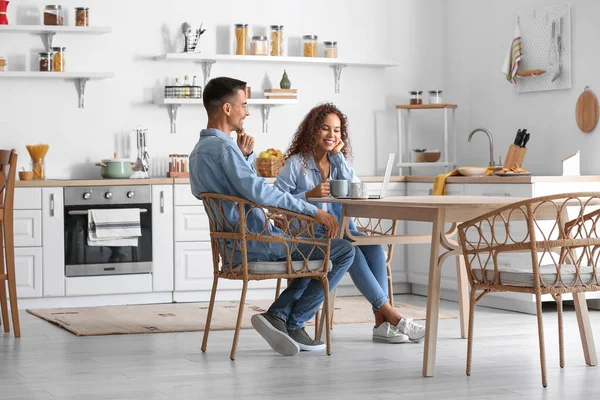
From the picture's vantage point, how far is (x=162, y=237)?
20.4 feet

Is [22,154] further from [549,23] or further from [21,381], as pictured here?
[549,23]

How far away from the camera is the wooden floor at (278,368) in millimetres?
3447

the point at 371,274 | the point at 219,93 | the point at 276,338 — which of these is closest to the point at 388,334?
the point at 371,274

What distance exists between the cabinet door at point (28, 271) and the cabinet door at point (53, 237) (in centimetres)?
4

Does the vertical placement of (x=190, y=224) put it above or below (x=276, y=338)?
above

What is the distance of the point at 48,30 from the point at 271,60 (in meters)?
1.46

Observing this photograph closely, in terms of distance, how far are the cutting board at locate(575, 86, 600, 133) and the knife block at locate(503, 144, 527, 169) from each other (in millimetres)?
373

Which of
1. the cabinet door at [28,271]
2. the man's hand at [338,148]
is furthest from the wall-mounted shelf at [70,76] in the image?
the man's hand at [338,148]

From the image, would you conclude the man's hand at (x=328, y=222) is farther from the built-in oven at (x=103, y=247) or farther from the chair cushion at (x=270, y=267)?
the built-in oven at (x=103, y=247)

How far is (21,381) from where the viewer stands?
3.69 meters

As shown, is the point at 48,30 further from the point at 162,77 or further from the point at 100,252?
the point at 100,252

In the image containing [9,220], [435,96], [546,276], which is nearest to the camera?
[546,276]

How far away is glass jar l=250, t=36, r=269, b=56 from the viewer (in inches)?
265

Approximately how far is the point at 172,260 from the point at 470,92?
2.47m
